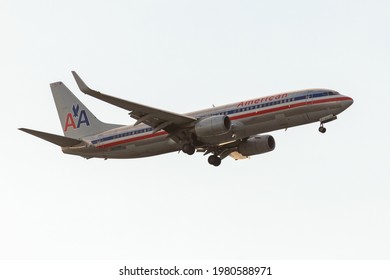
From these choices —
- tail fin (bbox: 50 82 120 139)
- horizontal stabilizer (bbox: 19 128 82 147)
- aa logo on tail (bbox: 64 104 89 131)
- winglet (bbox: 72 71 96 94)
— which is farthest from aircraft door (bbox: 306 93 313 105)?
aa logo on tail (bbox: 64 104 89 131)

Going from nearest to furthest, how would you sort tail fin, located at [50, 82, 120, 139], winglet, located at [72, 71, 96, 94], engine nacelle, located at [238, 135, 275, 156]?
1. winglet, located at [72, 71, 96, 94]
2. engine nacelle, located at [238, 135, 275, 156]
3. tail fin, located at [50, 82, 120, 139]

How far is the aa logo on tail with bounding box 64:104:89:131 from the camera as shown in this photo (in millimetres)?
70562

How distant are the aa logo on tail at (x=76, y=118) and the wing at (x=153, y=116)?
9.32m

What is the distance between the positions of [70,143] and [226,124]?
12773 millimetres

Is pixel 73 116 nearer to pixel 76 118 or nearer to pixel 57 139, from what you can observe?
pixel 76 118

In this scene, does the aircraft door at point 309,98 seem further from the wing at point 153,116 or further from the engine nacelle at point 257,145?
the wing at point 153,116

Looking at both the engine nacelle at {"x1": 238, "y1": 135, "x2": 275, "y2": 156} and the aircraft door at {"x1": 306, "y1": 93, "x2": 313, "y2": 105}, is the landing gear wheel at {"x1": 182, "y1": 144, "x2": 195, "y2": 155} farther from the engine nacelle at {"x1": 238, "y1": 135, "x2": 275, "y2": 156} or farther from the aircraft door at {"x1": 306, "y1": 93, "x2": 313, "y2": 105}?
the aircraft door at {"x1": 306, "y1": 93, "x2": 313, "y2": 105}

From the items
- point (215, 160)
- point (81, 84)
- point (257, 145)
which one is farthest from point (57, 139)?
point (257, 145)

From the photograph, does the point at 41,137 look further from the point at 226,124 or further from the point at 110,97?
the point at 226,124

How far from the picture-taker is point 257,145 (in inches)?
2594

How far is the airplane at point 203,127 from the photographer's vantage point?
196 feet

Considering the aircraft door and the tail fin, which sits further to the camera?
the tail fin

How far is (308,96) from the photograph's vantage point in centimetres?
6016

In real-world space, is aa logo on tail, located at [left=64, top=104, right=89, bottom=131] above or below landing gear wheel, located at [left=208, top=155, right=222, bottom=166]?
above
